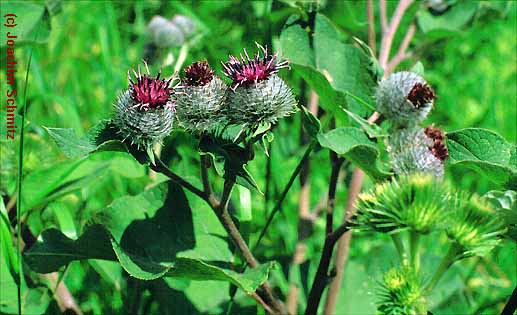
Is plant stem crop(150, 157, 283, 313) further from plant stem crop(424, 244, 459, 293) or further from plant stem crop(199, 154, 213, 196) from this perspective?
plant stem crop(424, 244, 459, 293)

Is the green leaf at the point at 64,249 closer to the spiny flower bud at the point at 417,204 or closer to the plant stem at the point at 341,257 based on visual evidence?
the plant stem at the point at 341,257

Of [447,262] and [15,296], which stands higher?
[447,262]

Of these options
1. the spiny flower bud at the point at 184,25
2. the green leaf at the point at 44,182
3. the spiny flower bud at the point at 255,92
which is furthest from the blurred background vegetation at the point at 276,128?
the spiny flower bud at the point at 255,92

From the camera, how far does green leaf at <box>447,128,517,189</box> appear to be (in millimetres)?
1854

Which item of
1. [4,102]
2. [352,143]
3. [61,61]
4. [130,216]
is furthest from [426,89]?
[61,61]

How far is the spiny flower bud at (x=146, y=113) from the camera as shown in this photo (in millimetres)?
1684

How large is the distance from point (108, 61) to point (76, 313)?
158 centimetres

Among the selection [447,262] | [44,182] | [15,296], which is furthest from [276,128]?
[447,262]

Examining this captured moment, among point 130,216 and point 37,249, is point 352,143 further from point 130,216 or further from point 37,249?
point 37,249

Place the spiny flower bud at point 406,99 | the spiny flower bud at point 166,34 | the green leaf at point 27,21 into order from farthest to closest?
the spiny flower bud at point 166,34 → the green leaf at point 27,21 → the spiny flower bud at point 406,99

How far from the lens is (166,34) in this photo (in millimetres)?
3379

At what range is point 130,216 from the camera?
2227 millimetres

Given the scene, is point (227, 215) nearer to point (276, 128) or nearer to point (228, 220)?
point (228, 220)

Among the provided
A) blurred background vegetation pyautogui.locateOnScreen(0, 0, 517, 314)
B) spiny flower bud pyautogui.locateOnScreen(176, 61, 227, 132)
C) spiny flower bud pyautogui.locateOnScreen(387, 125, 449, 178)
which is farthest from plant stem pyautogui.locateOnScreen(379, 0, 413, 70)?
spiny flower bud pyautogui.locateOnScreen(176, 61, 227, 132)
